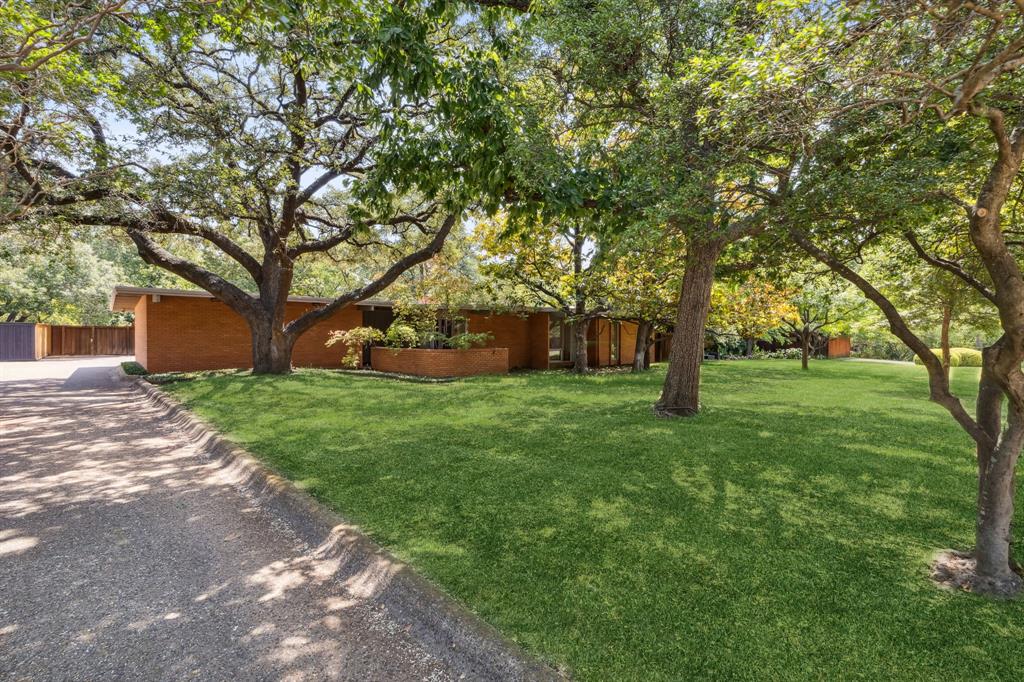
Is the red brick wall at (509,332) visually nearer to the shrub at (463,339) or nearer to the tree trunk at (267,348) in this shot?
the shrub at (463,339)

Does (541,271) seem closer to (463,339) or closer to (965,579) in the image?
(463,339)

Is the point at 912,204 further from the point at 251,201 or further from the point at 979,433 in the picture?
the point at 251,201

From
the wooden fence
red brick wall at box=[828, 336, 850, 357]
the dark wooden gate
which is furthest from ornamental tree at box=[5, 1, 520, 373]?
red brick wall at box=[828, 336, 850, 357]

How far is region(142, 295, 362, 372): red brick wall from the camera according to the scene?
1516 centimetres

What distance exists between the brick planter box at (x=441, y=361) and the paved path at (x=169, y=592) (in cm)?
994

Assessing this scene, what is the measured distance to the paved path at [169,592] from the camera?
222cm

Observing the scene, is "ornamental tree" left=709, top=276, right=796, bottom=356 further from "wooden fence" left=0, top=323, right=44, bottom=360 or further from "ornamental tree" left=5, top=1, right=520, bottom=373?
"wooden fence" left=0, top=323, right=44, bottom=360

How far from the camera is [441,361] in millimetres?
15023

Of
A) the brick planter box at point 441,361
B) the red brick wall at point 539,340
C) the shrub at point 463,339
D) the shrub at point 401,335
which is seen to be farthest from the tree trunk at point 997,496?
the red brick wall at point 539,340

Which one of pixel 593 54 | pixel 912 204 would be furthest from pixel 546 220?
pixel 593 54

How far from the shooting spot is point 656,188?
A: 4.55 meters

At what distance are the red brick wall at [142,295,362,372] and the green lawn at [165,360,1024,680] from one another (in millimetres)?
9461

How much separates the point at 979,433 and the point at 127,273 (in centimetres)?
4584

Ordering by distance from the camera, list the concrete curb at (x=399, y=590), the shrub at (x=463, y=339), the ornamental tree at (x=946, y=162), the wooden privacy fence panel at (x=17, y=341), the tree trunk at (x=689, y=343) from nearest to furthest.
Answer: the concrete curb at (x=399, y=590), the ornamental tree at (x=946, y=162), the tree trunk at (x=689, y=343), the shrub at (x=463, y=339), the wooden privacy fence panel at (x=17, y=341)
